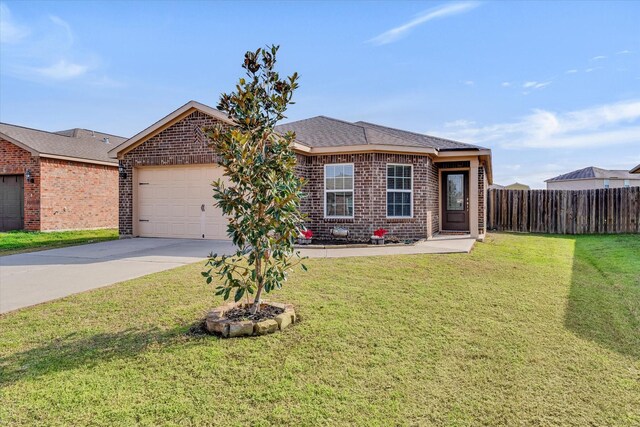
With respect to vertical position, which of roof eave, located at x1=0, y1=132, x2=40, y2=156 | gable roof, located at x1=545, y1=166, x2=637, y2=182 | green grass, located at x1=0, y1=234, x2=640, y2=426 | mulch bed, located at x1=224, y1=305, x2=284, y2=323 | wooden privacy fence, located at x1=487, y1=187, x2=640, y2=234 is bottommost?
green grass, located at x1=0, y1=234, x2=640, y2=426

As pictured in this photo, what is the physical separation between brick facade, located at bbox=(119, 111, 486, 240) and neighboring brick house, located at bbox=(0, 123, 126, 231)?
487cm

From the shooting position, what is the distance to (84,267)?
775 cm

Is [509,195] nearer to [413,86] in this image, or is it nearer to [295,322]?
[413,86]

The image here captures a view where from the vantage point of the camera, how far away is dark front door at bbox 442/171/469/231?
14336 mm

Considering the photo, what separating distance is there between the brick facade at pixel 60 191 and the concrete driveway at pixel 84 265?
572 centimetres

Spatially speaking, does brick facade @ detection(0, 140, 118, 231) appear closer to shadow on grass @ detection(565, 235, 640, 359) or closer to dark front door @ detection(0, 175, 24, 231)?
dark front door @ detection(0, 175, 24, 231)

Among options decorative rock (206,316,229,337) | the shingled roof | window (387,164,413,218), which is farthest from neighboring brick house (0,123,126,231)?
decorative rock (206,316,229,337)

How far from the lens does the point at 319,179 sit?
1205cm

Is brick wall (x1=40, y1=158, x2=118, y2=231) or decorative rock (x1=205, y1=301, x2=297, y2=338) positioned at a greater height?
brick wall (x1=40, y1=158, x2=118, y2=231)

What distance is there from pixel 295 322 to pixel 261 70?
2920 mm

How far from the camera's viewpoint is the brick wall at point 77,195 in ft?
50.0

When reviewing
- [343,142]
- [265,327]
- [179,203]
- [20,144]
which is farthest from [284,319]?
[20,144]

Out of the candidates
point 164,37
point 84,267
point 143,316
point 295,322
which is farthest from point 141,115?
point 295,322

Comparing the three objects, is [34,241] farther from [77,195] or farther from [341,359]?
[341,359]
